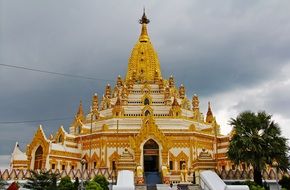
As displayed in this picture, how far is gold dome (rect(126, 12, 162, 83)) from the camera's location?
54.1 m

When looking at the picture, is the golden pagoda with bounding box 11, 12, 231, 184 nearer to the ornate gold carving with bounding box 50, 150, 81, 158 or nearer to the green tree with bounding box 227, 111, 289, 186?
the ornate gold carving with bounding box 50, 150, 81, 158

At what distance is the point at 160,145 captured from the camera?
36469 millimetres

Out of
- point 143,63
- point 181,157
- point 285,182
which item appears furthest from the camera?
point 143,63

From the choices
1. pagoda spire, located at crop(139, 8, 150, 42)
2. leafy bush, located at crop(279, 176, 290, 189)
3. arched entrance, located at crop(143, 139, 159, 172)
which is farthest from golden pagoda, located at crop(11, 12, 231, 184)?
leafy bush, located at crop(279, 176, 290, 189)

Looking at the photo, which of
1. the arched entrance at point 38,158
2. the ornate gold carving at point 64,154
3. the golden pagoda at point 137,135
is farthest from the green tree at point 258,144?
the arched entrance at point 38,158

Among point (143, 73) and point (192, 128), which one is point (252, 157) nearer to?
point (192, 128)

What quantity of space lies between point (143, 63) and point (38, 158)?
22.7 metres

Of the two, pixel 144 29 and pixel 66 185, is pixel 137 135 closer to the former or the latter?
pixel 66 185

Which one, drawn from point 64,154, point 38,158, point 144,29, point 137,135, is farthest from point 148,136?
point 144,29

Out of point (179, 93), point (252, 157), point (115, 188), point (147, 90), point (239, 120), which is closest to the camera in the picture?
point (115, 188)

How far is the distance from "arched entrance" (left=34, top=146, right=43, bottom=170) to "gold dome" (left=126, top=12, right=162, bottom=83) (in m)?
18.1

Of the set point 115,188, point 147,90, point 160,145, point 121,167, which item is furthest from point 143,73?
point 115,188

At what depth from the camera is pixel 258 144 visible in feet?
80.8

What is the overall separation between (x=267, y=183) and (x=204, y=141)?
17.5 meters
